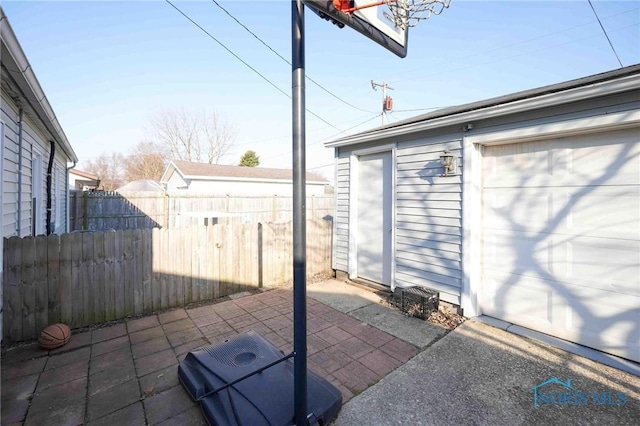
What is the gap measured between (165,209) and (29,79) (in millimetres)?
7537

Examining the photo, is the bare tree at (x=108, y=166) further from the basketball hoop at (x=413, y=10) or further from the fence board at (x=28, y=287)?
the basketball hoop at (x=413, y=10)

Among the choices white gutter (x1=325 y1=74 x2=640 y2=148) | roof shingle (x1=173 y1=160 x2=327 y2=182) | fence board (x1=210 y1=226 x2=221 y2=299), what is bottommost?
fence board (x1=210 y1=226 x2=221 y2=299)

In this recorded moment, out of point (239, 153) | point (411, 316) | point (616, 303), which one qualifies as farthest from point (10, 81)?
point (239, 153)

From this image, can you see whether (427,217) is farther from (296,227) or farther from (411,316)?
(296,227)

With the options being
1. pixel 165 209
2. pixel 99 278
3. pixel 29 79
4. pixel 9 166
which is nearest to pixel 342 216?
pixel 99 278

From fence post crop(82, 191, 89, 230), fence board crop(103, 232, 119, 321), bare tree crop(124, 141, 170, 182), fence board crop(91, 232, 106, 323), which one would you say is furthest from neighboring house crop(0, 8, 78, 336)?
bare tree crop(124, 141, 170, 182)

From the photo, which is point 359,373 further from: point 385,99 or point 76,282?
point 385,99

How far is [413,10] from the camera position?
9.12ft

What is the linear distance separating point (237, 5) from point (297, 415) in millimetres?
5953

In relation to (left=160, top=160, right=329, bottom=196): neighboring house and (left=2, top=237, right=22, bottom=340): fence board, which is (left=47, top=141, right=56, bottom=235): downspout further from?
(left=160, top=160, right=329, bottom=196): neighboring house

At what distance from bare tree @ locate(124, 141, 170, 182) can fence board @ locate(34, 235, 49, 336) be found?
2240 cm

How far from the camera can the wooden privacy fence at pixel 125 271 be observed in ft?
10.2

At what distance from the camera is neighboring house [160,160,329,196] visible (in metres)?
14.2

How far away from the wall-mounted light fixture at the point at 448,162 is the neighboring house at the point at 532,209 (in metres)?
0.04
